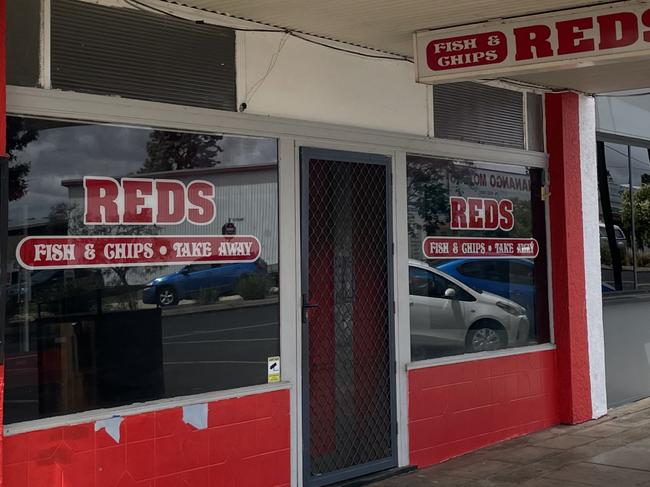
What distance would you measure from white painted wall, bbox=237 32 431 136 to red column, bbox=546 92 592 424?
1711 millimetres

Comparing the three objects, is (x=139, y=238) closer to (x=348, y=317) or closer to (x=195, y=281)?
(x=195, y=281)

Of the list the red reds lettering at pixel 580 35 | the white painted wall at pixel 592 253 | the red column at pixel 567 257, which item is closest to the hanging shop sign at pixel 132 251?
the red reds lettering at pixel 580 35

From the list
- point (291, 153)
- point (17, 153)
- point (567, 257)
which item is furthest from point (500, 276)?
point (17, 153)

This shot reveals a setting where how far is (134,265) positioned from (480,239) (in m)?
3.28

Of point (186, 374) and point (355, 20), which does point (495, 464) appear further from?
point (355, 20)

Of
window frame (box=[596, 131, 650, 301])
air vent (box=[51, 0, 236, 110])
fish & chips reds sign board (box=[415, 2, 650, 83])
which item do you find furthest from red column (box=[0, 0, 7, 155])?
window frame (box=[596, 131, 650, 301])

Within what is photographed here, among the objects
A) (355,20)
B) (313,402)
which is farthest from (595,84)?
(313,402)

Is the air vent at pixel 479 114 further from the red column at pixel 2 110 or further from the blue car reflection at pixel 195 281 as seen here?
the red column at pixel 2 110

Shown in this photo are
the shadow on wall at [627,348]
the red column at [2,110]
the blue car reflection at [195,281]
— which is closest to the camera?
the red column at [2,110]

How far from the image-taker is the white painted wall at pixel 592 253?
747 cm

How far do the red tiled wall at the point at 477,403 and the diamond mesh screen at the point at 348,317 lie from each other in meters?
0.36

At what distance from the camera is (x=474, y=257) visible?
6.66 m

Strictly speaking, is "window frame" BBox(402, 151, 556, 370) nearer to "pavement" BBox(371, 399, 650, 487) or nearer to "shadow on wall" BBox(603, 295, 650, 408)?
"pavement" BBox(371, 399, 650, 487)

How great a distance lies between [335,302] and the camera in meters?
5.75
